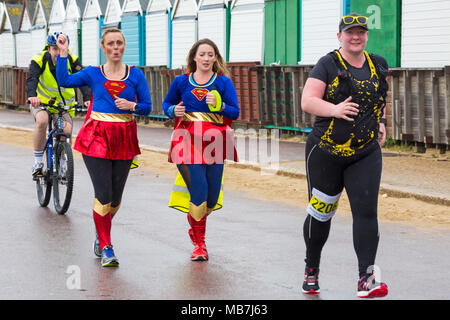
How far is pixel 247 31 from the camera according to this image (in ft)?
72.8

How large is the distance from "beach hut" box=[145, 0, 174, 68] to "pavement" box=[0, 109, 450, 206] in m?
3.67

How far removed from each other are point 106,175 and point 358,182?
2.26 m

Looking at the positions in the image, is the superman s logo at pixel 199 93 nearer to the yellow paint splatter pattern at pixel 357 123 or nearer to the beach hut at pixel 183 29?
the yellow paint splatter pattern at pixel 357 123

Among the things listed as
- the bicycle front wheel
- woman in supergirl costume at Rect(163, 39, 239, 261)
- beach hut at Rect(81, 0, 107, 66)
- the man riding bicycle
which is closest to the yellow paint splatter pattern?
woman in supergirl costume at Rect(163, 39, 239, 261)

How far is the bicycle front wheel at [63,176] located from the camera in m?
9.91

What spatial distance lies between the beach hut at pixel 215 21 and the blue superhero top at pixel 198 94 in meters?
15.6

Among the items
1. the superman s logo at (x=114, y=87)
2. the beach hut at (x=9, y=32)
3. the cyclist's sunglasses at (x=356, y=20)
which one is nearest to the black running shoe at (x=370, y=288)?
the cyclist's sunglasses at (x=356, y=20)

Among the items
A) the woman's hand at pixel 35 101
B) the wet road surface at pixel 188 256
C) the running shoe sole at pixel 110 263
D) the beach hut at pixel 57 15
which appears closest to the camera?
the wet road surface at pixel 188 256

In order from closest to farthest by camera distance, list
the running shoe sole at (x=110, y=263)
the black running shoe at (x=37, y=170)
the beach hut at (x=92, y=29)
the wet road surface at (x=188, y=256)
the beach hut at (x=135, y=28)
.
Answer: the wet road surface at (x=188, y=256), the running shoe sole at (x=110, y=263), the black running shoe at (x=37, y=170), the beach hut at (x=135, y=28), the beach hut at (x=92, y=29)

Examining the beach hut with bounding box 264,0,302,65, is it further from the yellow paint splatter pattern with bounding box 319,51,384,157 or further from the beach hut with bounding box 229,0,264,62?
the yellow paint splatter pattern with bounding box 319,51,384,157

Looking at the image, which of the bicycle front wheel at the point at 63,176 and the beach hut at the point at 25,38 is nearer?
the bicycle front wheel at the point at 63,176

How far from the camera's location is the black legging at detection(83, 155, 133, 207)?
23.9 ft

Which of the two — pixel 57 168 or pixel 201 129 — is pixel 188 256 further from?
pixel 57 168

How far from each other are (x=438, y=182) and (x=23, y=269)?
6.59 m
